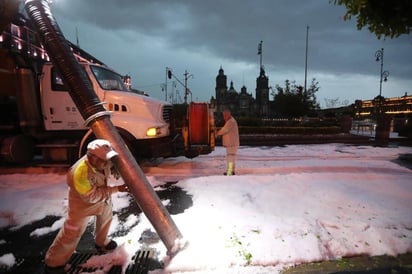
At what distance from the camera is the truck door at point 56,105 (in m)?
6.24

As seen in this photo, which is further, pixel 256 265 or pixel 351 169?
pixel 351 169

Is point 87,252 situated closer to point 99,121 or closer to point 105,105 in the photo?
point 99,121

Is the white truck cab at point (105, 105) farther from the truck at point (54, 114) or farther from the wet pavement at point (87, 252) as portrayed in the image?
the wet pavement at point (87, 252)

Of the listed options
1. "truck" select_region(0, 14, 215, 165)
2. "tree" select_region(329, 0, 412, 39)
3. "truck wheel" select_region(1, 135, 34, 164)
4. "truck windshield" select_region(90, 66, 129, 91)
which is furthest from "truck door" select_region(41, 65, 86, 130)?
"tree" select_region(329, 0, 412, 39)

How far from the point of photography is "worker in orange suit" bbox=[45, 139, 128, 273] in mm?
2455

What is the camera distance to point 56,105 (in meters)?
6.30

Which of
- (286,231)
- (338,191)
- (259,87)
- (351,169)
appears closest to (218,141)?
(351,169)

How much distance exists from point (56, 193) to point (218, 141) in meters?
9.04

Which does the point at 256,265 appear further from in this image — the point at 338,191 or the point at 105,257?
the point at 338,191

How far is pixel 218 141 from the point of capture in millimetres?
13078

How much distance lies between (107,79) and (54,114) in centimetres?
174

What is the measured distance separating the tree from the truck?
16.4ft

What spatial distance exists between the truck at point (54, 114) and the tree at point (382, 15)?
4.99 m

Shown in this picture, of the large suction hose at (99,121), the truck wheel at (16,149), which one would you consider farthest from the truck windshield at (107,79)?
the large suction hose at (99,121)
